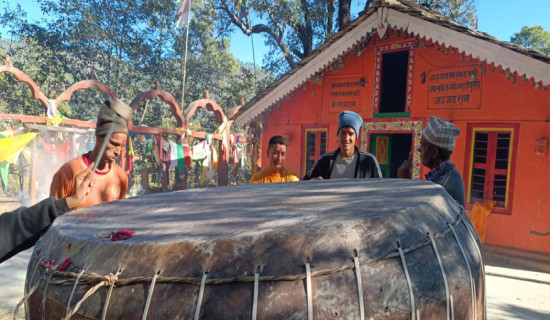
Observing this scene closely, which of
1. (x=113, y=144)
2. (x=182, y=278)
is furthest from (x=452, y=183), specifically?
(x=113, y=144)

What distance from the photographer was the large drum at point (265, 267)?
90cm

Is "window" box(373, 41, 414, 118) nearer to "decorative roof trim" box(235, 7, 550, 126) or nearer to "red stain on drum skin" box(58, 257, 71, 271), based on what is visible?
"decorative roof trim" box(235, 7, 550, 126)

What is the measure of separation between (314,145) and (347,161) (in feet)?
16.9

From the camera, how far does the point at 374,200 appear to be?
53.6 inches

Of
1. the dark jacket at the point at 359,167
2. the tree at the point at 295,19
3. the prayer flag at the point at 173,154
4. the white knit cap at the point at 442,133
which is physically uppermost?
the tree at the point at 295,19

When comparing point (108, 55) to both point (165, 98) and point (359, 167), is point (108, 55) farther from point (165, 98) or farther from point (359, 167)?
point (359, 167)

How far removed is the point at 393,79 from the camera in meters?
8.24

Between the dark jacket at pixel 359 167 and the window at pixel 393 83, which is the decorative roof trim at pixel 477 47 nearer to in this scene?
the window at pixel 393 83

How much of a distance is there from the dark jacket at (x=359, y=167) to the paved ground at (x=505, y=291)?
7.53 feet

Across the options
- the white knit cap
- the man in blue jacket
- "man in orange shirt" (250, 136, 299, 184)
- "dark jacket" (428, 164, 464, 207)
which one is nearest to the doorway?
"man in orange shirt" (250, 136, 299, 184)

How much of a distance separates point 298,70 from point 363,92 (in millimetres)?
1494

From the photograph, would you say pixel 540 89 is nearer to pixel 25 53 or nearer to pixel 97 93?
pixel 97 93

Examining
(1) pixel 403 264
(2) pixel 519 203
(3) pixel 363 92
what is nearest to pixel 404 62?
(3) pixel 363 92

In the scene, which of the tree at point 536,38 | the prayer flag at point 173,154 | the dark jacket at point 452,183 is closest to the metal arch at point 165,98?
the prayer flag at point 173,154
